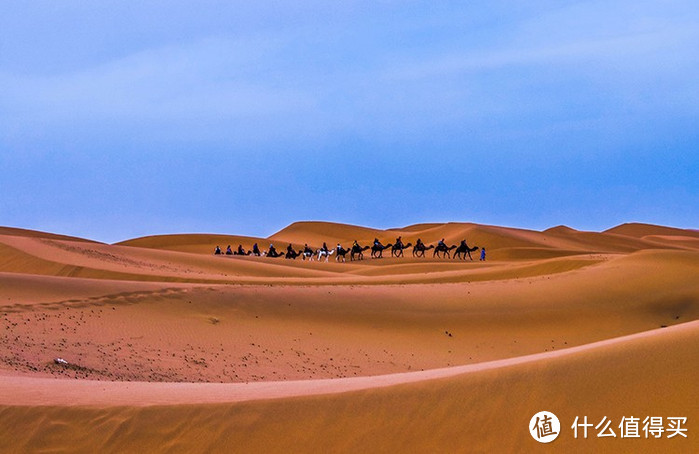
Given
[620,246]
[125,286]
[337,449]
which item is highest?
[620,246]

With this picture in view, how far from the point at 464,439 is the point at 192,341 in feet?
37.9

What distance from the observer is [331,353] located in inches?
723

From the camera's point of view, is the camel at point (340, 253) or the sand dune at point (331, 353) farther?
the camel at point (340, 253)

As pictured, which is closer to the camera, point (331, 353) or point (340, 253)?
point (331, 353)

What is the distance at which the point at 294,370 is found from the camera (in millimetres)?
16562

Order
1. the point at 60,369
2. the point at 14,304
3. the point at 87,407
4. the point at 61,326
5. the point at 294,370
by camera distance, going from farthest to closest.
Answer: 1. the point at 14,304
2. the point at 61,326
3. the point at 294,370
4. the point at 60,369
5. the point at 87,407

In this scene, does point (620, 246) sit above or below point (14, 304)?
above

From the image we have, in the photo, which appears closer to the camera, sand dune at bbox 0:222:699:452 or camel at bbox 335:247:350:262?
sand dune at bbox 0:222:699:452

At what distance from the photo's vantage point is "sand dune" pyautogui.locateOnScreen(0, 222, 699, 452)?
735cm

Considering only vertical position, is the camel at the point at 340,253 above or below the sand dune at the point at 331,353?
above

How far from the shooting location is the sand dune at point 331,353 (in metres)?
7.35

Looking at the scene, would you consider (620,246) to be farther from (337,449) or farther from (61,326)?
(337,449)

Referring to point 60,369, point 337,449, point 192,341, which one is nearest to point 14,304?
point 192,341

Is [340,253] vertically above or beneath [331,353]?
above
